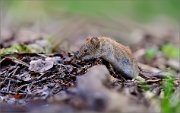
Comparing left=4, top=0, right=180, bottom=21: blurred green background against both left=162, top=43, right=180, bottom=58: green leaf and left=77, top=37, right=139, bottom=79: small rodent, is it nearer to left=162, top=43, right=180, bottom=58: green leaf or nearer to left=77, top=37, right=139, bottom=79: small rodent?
left=162, top=43, right=180, bottom=58: green leaf

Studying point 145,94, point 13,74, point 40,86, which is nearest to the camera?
point 145,94

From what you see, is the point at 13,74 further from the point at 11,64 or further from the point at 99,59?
the point at 99,59

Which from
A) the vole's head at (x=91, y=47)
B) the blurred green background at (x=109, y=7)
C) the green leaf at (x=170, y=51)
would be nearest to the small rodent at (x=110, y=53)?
the vole's head at (x=91, y=47)

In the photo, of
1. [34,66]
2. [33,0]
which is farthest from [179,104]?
[33,0]

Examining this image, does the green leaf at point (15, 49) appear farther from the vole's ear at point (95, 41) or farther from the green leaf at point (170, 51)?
the green leaf at point (170, 51)

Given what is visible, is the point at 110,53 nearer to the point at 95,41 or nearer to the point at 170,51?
the point at 95,41

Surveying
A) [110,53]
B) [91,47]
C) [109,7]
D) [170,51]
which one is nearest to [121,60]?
[110,53]

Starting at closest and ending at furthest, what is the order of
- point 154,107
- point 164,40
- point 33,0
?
point 154,107 < point 164,40 < point 33,0
